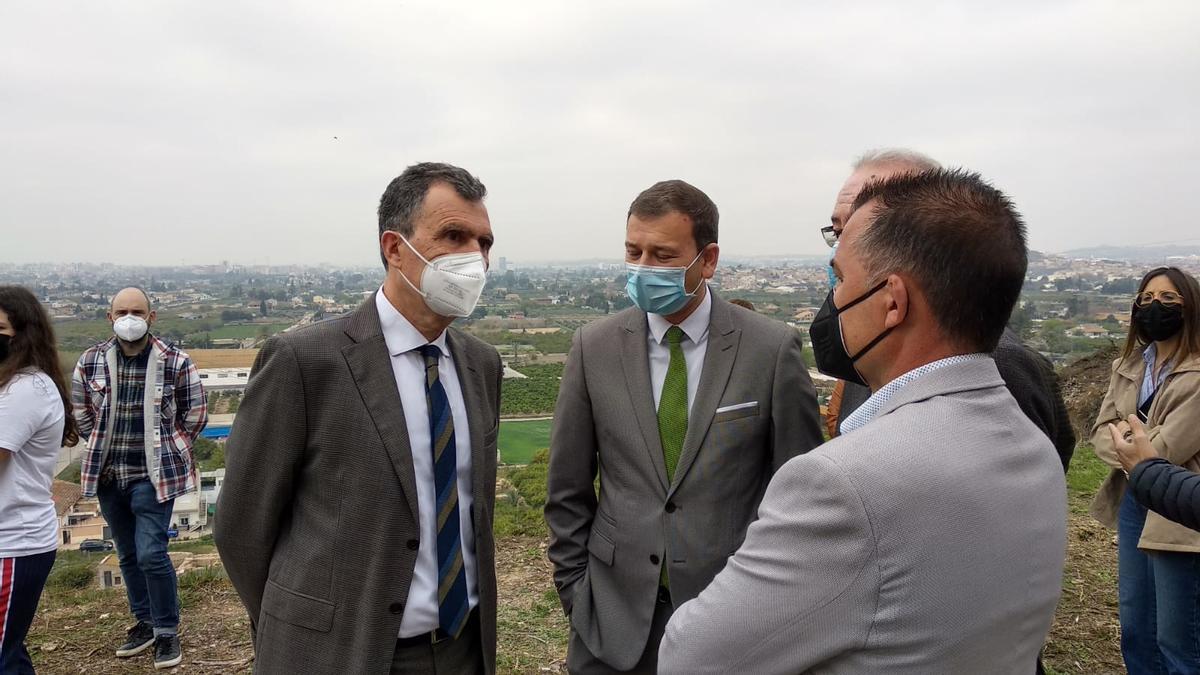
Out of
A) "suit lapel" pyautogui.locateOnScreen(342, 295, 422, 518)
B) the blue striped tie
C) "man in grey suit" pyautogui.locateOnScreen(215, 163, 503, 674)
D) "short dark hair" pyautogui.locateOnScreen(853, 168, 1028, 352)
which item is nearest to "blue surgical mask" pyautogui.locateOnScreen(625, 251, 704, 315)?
"man in grey suit" pyautogui.locateOnScreen(215, 163, 503, 674)

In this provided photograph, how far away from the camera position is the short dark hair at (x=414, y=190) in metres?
2.53

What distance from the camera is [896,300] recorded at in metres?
1.31

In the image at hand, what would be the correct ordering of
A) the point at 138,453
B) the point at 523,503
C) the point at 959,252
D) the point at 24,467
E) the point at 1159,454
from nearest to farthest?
1. the point at 959,252
2. the point at 1159,454
3. the point at 24,467
4. the point at 138,453
5. the point at 523,503

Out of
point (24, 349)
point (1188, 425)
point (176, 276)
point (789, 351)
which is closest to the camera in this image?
point (789, 351)

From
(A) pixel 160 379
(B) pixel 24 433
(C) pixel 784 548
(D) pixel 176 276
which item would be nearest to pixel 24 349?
(B) pixel 24 433

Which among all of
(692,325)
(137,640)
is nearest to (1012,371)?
(692,325)

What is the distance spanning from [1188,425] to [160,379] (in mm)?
5732

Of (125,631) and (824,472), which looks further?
(125,631)

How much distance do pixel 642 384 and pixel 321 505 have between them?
1179mm

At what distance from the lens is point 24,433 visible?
3.21 metres

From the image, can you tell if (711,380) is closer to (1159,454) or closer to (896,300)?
(896,300)

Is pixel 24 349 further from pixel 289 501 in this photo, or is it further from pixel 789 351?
pixel 789 351

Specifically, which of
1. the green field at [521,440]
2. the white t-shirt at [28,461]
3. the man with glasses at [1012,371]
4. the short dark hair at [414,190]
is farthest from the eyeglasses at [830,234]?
the green field at [521,440]

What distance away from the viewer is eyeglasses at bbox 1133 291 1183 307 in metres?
3.52
